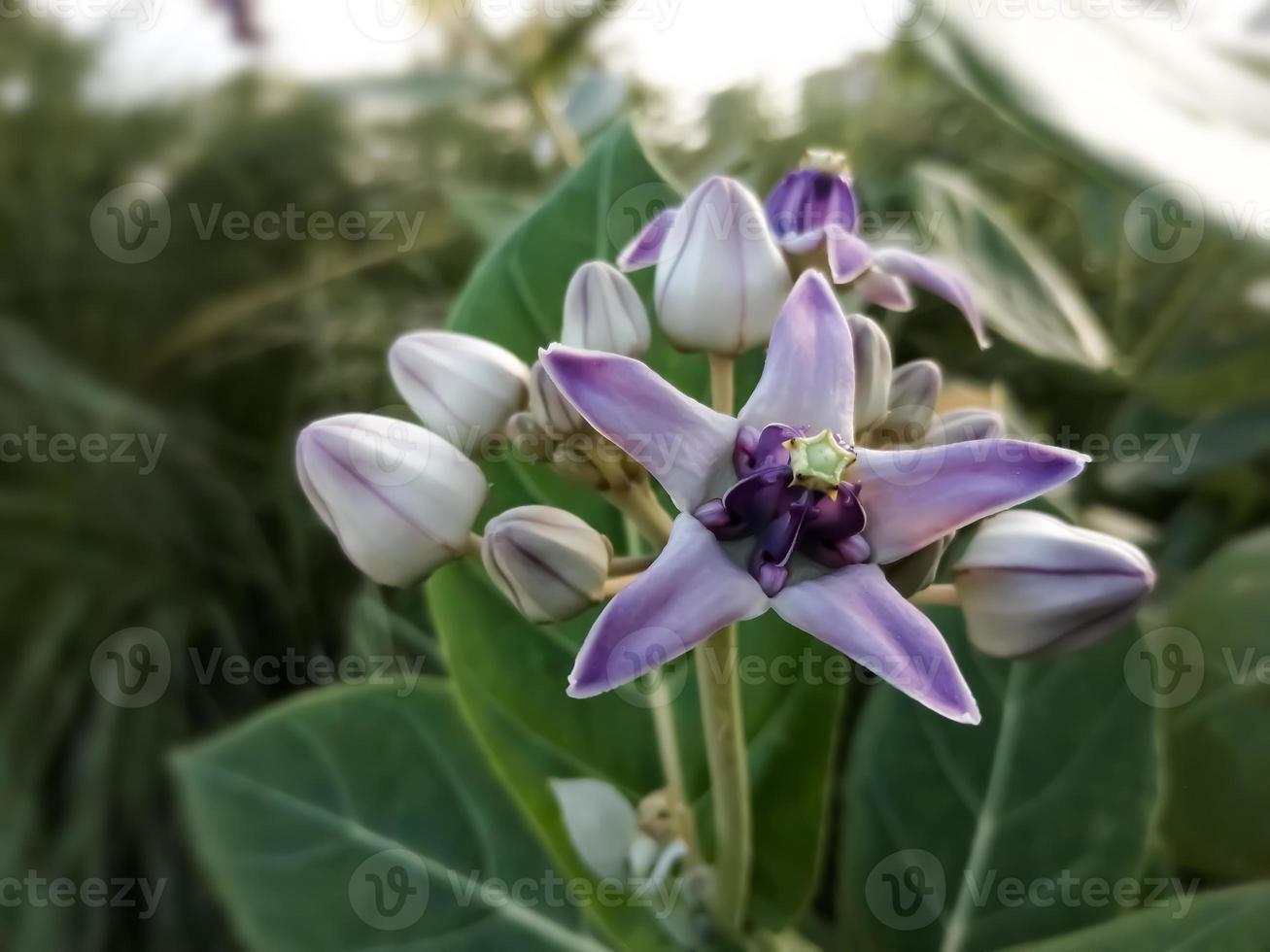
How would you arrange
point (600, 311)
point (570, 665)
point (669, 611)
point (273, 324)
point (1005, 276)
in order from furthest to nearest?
point (273, 324)
point (1005, 276)
point (570, 665)
point (600, 311)
point (669, 611)

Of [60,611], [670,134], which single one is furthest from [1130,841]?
[60,611]

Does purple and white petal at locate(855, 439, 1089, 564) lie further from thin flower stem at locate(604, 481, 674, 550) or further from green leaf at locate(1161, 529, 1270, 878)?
green leaf at locate(1161, 529, 1270, 878)

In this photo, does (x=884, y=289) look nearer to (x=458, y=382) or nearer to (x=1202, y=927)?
(x=458, y=382)

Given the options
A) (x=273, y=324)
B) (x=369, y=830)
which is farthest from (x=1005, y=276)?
(x=273, y=324)

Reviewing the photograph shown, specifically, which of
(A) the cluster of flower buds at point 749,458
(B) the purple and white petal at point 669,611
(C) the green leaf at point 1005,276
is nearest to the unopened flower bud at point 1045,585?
(A) the cluster of flower buds at point 749,458

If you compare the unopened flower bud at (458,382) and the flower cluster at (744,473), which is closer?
the flower cluster at (744,473)

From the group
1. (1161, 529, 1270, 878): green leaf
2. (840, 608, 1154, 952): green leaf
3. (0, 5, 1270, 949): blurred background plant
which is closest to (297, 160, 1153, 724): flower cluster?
(840, 608, 1154, 952): green leaf

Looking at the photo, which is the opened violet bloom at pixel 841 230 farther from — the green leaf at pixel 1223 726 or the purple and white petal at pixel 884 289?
the green leaf at pixel 1223 726
